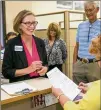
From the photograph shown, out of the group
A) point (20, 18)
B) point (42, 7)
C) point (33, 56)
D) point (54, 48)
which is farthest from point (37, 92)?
point (42, 7)

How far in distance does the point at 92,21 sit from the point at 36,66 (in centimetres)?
109

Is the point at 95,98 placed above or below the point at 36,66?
below

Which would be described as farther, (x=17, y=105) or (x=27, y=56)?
(x=27, y=56)

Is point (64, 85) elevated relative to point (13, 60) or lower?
lower

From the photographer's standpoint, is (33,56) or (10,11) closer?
(33,56)

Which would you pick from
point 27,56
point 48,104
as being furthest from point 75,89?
point 27,56

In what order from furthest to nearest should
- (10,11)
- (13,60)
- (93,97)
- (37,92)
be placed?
(10,11) → (13,60) → (37,92) → (93,97)

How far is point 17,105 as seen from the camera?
4.97ft

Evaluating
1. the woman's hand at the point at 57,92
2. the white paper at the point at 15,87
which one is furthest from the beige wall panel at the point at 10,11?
the woman's hand at the point at 57,92

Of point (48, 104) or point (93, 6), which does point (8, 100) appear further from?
point (93, 6)

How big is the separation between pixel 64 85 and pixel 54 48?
1914 millimetres

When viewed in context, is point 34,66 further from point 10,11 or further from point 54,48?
point 10,11

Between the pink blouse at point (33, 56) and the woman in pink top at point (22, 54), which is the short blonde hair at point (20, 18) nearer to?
the woman in pink top at point (22, 54)

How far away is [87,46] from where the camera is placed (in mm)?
2494
